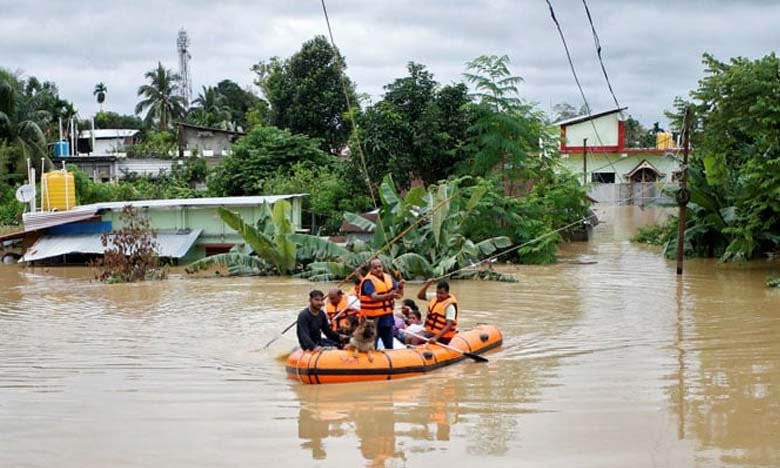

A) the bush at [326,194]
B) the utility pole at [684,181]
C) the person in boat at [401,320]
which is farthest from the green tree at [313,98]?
the person in boat at [401,320]

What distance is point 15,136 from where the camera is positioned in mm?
41312

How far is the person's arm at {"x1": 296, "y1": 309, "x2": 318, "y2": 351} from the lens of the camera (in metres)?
12.1

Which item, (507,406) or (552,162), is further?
(552,162)

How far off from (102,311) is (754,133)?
52.8 ft

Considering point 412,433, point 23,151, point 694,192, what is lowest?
point 412,433

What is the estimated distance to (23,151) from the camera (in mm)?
40812

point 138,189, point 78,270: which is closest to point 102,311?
point 78,270

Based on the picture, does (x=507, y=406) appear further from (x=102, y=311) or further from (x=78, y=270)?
(x=78, y=270)

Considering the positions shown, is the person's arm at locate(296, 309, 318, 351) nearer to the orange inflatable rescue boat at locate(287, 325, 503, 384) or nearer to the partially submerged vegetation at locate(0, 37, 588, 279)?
the orange inflatable rescue boat at locate(287, 325, 503, 384)

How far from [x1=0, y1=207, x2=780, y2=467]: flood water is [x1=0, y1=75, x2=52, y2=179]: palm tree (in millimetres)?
23021

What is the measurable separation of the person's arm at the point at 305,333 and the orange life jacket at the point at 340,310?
119cm

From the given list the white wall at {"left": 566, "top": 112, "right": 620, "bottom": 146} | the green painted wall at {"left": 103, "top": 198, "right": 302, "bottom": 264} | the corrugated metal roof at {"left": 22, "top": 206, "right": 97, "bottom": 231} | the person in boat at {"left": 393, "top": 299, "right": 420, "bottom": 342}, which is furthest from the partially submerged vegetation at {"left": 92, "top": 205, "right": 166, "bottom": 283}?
the white wall at {"left": 566, "top": 112, "right": 620, "bottom": 146}

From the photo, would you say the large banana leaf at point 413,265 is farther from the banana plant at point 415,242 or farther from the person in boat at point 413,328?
the person in boat at point 413,328

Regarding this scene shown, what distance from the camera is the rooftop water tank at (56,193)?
31062 millimetres
